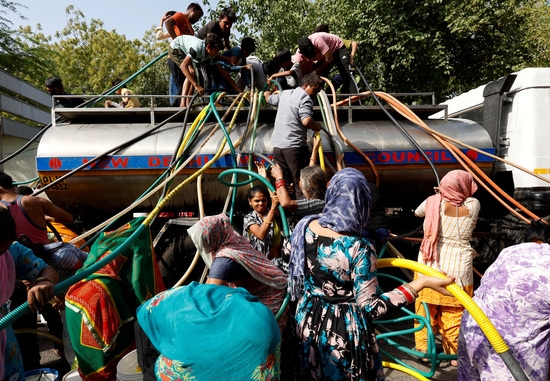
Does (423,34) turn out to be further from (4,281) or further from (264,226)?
(4,281)

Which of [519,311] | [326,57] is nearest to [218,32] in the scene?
[326,57]

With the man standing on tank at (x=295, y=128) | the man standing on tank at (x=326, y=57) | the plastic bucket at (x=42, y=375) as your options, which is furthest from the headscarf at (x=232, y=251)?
the man standing on tank at (x=326, y=57)

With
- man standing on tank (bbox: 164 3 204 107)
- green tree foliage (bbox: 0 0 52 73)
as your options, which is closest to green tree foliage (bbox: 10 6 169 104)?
green tree foliage (bbox: 0 0 52 73)

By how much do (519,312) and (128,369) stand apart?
6.29 ft

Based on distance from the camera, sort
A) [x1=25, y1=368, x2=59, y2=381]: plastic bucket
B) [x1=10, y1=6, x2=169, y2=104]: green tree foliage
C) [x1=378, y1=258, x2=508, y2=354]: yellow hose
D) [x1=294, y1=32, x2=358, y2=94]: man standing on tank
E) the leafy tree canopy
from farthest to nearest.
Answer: [x1=10, y1=6, x2=169, y2=104]: green tree foliage, the leafy tree canopy, [x1=294, y1=32, x2=358, y2=94]: man standing on tank, [x1=25, y1=368, x2=59, y2=381]: plastic bucket, [x1=378, y1=258, x2=508, y2=354]: yellow hose

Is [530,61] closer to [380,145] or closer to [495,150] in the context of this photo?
[495,150]

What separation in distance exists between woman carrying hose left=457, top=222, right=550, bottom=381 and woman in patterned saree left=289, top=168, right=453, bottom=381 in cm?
39

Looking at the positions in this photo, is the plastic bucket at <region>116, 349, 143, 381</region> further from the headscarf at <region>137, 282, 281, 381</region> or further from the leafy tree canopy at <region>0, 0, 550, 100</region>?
the leafy tree canopy at <region>0, 0, 550, 100</region>

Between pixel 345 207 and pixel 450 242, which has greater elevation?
pixel 345 207

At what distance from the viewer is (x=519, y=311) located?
6.11 ft

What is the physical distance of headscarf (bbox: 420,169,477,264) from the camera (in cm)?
310

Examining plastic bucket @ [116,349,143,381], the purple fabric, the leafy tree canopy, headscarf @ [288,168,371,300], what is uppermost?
the leafy tree canopy

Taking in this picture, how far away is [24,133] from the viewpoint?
1788cm

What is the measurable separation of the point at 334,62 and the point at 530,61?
7.73 meters
